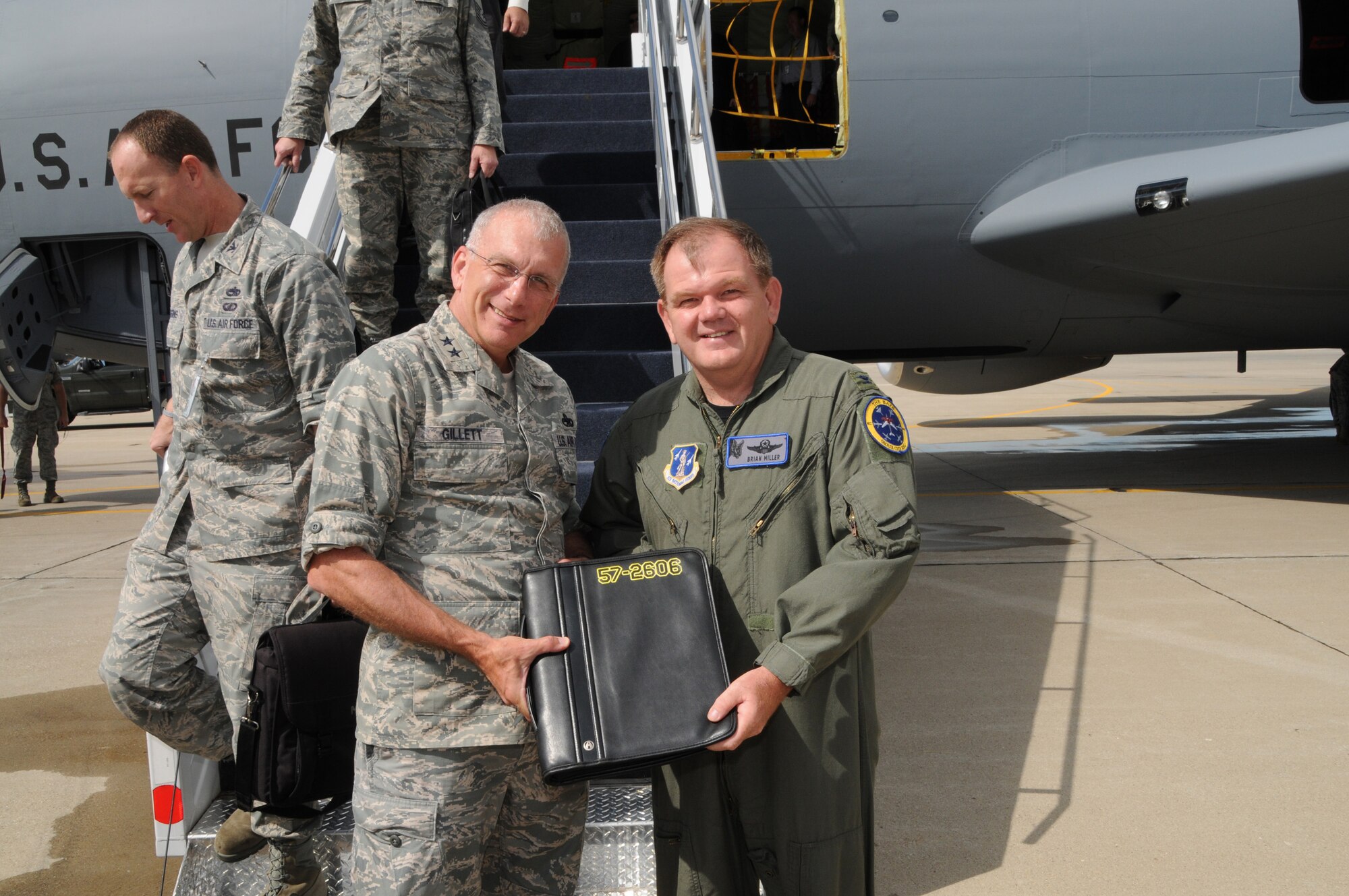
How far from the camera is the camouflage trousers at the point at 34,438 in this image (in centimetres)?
1175

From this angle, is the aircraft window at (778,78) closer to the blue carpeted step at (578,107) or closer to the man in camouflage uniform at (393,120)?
the blue carpeted step at (578,107)

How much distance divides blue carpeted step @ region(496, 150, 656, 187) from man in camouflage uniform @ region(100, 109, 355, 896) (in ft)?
9.23

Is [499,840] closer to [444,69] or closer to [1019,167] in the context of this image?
[444,69]

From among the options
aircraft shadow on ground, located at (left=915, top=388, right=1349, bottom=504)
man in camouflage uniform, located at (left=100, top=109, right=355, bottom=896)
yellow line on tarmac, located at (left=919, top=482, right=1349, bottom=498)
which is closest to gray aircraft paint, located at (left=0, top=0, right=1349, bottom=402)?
yellow line on tarmac, located at (left=919, top=482, right=1349, bottom=498)

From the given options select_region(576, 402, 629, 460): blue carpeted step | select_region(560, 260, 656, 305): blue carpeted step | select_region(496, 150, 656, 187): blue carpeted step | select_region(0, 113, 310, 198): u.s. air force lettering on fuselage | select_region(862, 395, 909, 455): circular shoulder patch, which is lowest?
select_region(576, 402, 629, 460): blue carpeted step

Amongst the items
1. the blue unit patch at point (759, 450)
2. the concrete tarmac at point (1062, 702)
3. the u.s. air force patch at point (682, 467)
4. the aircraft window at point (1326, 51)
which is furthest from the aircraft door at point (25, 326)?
the aircraft window at point (1326, 51)

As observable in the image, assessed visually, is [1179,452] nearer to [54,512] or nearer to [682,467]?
[682,467]

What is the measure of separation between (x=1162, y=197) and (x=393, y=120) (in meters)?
5.24

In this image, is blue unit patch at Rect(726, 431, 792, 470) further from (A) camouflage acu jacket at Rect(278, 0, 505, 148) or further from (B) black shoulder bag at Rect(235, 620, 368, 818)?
(A) camouflage acu jacket at Rect(278, 0, 505, 148)

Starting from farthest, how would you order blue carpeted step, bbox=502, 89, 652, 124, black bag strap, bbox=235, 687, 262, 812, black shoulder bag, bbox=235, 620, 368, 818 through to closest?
1. blue carpeted step, bbox=502, 89, 652, 124
2. black bag strap, bbox=235, 687, 262, 812
3. black shoulder bag, bbox=235, 620, 368, 818

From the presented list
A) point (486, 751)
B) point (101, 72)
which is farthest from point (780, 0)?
point (486, 751)

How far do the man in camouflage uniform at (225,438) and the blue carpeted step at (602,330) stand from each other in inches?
74.0

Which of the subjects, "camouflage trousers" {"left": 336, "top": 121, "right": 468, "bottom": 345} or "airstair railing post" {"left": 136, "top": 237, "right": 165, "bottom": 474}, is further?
"airstair railing post" {"left": 136, "top": 237, "right": 165, "bottom": 474}

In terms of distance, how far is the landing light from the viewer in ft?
23.2
